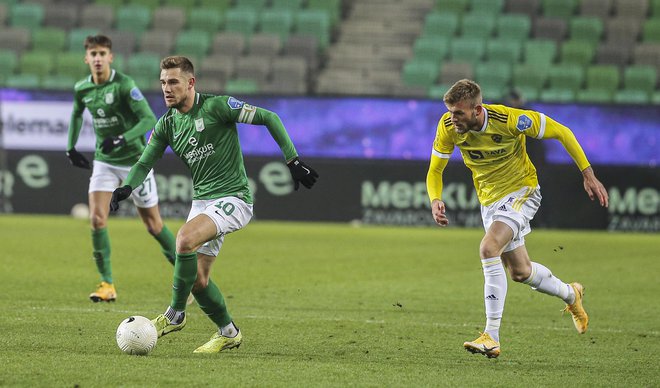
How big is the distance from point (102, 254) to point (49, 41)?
14598mm

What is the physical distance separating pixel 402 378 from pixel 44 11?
2004 centimetres

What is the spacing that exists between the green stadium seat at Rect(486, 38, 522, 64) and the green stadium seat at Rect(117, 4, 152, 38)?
23.5 ft

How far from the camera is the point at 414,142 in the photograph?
19.3m

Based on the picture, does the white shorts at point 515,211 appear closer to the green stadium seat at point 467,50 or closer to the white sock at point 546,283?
the white sock at point 546,283

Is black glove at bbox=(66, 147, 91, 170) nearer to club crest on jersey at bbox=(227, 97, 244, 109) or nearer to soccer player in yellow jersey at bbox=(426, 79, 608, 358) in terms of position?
club crest on jersey at bbox=(227, 97, 244, 109)

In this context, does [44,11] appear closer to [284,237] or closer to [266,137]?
[266,137]

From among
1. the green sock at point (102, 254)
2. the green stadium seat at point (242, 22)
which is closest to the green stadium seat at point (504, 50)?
the green stadium seat at point (242, 22)

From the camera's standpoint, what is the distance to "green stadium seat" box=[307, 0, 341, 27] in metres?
24.3

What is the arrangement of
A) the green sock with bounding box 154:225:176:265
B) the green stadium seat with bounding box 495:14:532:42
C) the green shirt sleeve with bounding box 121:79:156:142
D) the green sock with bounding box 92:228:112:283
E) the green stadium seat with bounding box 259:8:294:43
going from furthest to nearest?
the green stadium seat with bounding box 259:8:294:43, the green stadium seat with bounding box 495:14:532:42, the green sock with bounding box 154:225:176:265, the green sock with bounding box 92:228:112:283, the green shirt sleeve with bounding box 121:79:156:142

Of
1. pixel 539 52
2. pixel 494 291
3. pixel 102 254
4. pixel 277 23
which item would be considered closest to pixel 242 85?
pixel 277 23

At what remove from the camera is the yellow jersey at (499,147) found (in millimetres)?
7988

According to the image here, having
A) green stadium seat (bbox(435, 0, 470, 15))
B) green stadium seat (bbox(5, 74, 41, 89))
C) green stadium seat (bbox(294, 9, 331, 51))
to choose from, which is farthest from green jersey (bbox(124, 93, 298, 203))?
green stadium seat (bbox(435, 0, 470, 15))

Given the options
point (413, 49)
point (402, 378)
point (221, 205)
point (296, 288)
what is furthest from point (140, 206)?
point (413, 49)

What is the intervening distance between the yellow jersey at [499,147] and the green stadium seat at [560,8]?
623 inches
